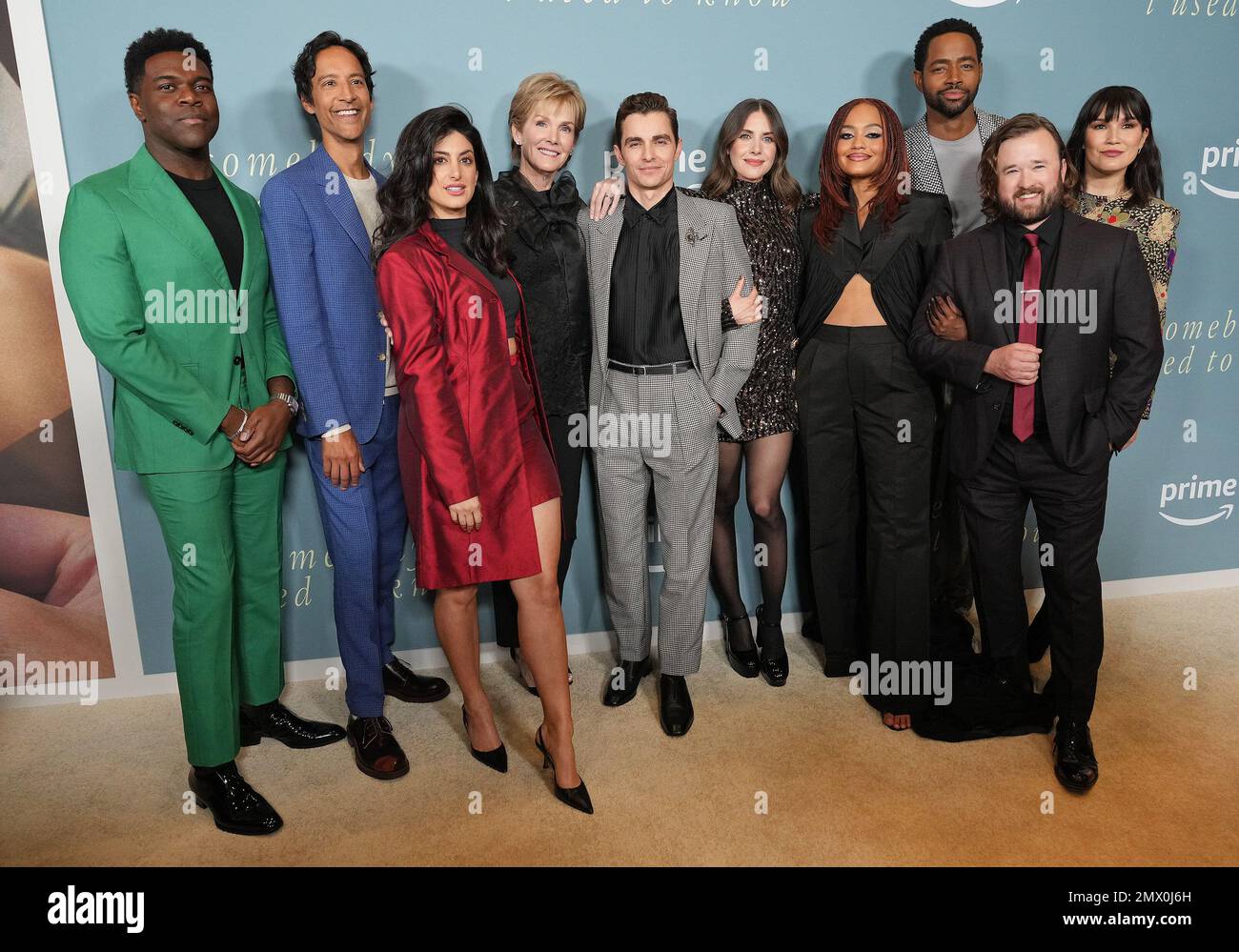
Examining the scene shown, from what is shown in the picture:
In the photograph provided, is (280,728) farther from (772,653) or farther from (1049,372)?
(1049,372)

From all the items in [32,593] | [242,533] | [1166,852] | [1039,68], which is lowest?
[1166,852]

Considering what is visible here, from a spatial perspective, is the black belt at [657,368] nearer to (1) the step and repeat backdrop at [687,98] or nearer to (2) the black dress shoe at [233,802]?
(1) the step and repeat backdrop at [687,98]

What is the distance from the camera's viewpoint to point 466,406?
99.3 inches

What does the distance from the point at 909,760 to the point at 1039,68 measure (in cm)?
263

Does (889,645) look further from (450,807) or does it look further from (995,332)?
(450,807)

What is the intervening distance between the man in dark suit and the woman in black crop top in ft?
0.46

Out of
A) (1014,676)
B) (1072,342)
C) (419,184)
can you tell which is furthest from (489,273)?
(1014,676)

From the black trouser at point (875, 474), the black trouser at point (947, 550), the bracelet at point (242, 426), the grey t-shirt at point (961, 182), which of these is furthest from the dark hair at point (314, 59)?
the black trouser at point (947, 550)

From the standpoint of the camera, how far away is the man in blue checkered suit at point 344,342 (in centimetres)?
273

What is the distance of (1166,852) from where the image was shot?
2486mm

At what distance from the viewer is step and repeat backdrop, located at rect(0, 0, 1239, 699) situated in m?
3.10

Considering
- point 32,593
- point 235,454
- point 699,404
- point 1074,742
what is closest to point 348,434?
point 235,454

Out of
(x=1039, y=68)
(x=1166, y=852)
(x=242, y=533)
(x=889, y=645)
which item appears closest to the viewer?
(x=1166, y=852)

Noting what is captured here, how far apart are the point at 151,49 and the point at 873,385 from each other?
230 centimetres
